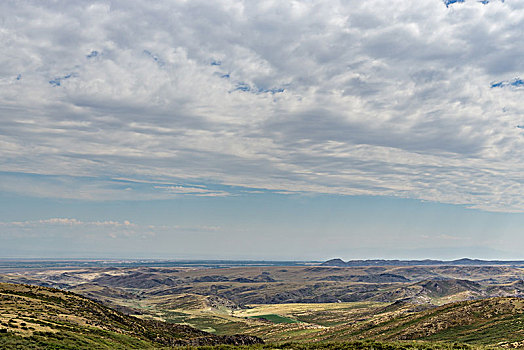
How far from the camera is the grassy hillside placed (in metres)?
46.8

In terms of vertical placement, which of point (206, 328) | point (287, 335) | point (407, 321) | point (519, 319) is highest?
point (519, 319)

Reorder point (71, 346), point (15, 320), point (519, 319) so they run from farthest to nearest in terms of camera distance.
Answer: point (519, 319) → point (15, 320) → point (71, 346)

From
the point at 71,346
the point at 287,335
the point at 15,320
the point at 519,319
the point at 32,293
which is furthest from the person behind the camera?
the point at 287,335

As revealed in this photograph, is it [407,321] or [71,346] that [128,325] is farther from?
[407,321]

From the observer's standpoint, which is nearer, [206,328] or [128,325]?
[128,325]

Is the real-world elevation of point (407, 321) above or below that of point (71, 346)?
below

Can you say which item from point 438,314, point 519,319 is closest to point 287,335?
point 438,314

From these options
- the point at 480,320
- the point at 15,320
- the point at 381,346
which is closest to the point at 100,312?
A: the point at 15,320

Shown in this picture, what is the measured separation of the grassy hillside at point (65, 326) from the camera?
46812 millimetres

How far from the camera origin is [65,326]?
57.2 metres

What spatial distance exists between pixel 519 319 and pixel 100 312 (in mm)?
82465

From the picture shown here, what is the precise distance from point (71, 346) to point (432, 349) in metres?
42.2

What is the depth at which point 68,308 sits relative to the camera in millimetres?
74750

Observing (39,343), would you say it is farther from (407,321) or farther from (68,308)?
(407,321)
